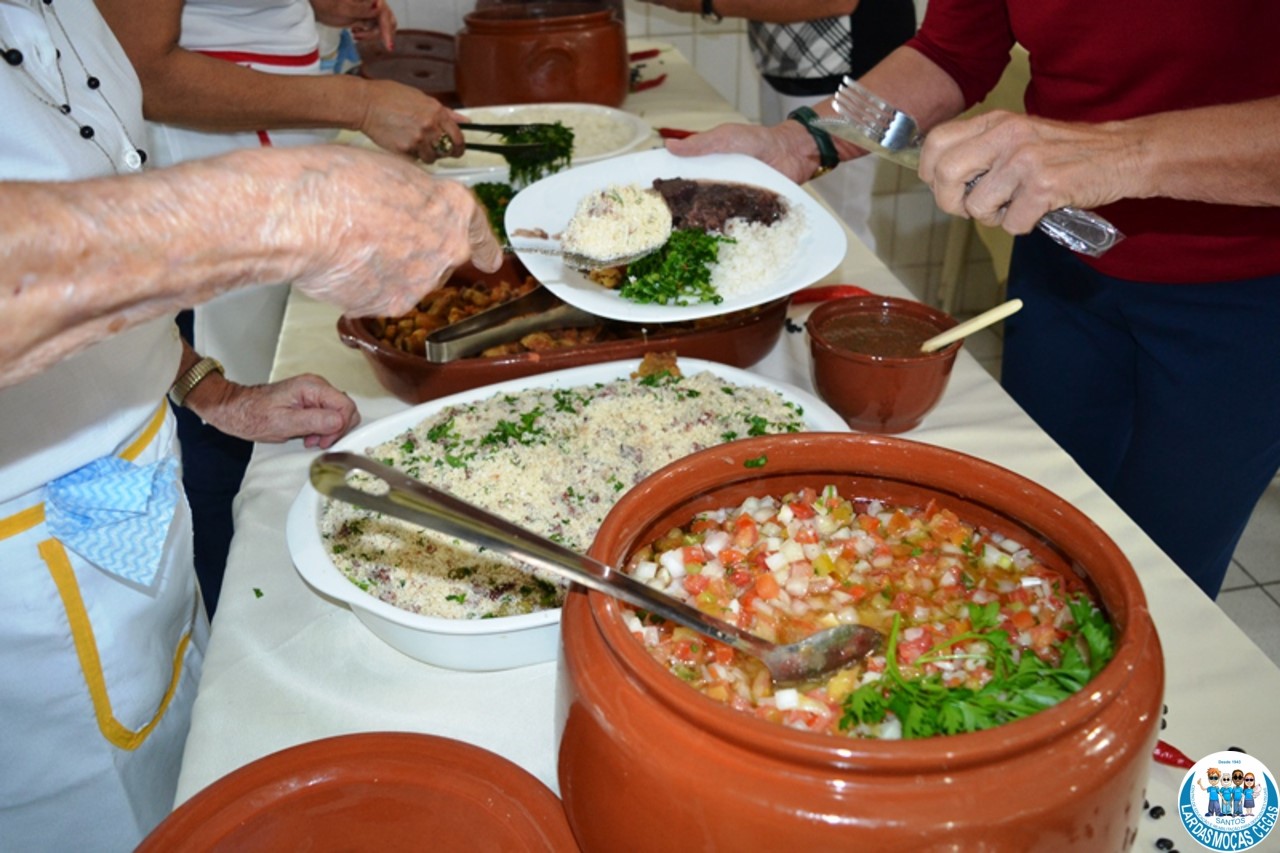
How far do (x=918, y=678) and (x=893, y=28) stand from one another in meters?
2.35

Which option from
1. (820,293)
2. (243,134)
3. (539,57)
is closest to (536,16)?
(539,57)

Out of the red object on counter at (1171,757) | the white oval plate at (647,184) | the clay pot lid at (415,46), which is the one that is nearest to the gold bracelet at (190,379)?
the white oval plate at (647,184)

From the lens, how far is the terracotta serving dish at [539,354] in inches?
53.5

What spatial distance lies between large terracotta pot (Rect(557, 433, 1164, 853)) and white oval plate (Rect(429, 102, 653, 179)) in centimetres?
161

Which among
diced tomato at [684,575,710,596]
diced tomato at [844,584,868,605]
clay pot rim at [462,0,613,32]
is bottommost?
diced tomato at [844,584,868,605]

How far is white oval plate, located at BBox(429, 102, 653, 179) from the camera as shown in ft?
7.37

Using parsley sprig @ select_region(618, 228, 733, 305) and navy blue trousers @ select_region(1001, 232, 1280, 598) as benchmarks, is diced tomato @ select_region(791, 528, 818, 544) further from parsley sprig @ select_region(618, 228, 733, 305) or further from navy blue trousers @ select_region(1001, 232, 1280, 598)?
navy blue trousers @ select_region(1001, 232, 1280, 598)

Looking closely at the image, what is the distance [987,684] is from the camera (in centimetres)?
72

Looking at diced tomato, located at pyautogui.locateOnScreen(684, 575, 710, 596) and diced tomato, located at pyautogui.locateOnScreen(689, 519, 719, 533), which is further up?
diced tomato, located at pyautogui.locateOnScreen(689, 519, 719, 533)

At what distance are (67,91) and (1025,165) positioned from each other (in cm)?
104

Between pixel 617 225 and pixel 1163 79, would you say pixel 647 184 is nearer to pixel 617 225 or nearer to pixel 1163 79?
pixel 617 225

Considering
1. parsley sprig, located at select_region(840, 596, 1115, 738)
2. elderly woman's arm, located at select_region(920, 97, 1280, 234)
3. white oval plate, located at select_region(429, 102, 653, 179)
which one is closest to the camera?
parsley sprig, located at select_region(840, 596, 1115, 738)

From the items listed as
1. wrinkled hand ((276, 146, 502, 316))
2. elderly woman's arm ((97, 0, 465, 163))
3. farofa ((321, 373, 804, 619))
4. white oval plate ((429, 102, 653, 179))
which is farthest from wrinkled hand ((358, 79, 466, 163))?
wrinkled hand ((276, 146, 502, 316))

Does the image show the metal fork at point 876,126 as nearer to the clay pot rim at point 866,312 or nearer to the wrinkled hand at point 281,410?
the clay pot rim at point 866,312
